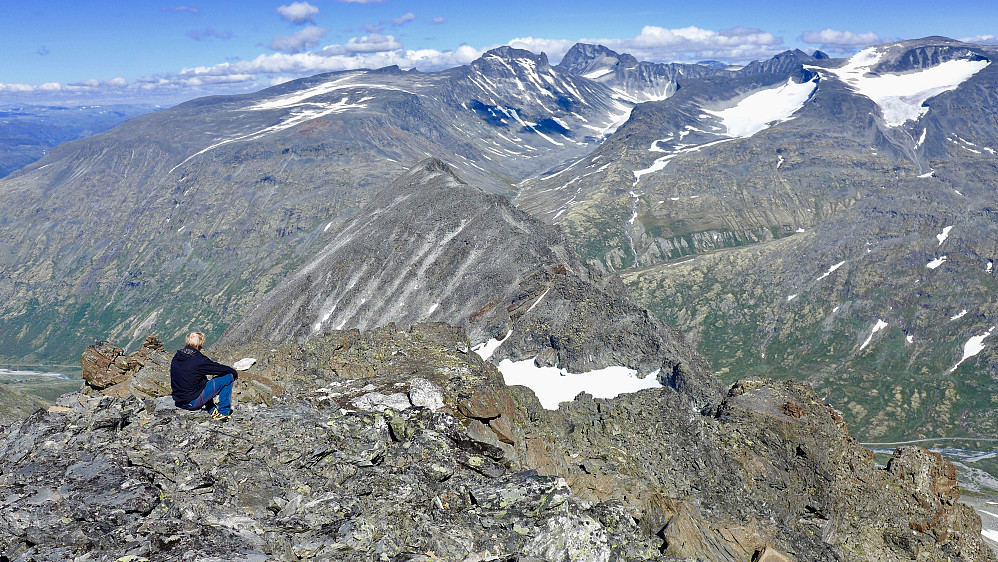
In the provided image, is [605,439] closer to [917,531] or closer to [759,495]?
[759,495]

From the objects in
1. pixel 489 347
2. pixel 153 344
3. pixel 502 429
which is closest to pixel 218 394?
pixel 153 344

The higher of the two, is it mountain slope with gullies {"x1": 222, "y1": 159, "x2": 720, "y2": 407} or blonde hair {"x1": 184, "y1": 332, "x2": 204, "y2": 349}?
blonde hair {"x1": 184, "y1": 332, "x2": 204, "y2": 349}

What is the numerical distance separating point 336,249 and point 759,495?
14085 centimetres

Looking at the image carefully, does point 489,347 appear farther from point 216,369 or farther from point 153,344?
point 216,369

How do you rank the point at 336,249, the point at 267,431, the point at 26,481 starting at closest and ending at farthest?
the point at 26,481 → the point at 267,431 → the point at 336,249

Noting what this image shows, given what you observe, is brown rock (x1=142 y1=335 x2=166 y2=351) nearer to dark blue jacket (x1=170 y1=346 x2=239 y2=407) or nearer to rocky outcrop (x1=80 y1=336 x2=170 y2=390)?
rocky outcrop (x1=80 y1=336 x2=170 y2=390)

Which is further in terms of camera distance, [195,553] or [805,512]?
[805,512]

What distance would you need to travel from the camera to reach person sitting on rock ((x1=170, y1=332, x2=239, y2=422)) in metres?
23.6

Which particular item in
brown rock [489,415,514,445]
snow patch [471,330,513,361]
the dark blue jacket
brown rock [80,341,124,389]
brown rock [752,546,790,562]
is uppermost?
the dark blue jacket

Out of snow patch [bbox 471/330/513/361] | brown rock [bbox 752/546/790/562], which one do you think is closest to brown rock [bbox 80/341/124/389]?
brown rock [bbox 752/546/790/562]

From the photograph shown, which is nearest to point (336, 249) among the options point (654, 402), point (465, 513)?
point (654, 402)

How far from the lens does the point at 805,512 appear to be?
44.1 m

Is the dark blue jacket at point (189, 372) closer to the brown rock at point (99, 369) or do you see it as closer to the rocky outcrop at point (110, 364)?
the rocky outcrop at point (110, 364)

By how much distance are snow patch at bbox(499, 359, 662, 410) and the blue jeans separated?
80.9 meters
